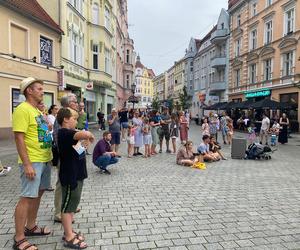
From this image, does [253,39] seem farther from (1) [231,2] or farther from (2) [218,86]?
(2) [218,86]

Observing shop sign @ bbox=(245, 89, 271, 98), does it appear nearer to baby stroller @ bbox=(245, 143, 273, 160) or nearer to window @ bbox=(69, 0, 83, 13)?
window @ bbox=(69, 0, 83, 13)

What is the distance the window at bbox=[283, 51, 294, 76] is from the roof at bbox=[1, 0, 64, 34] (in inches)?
670

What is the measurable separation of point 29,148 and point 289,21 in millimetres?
26009

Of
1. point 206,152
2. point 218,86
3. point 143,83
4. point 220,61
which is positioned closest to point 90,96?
point 206,152

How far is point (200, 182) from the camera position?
7.24 metres

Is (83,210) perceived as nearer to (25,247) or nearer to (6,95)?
(25,247)

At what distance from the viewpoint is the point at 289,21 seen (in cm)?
2483

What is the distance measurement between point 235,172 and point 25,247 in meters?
6.25

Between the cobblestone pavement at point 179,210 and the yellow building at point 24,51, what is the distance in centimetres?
699

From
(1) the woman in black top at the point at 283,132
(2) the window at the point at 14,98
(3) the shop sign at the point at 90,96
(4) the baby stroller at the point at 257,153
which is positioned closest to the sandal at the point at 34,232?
(4) the baby stroller at the point at 257,153

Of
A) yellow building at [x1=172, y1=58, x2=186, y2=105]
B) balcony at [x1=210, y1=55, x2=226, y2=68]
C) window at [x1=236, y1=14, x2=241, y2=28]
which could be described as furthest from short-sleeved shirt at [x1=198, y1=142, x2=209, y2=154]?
yellow building at [x1=172, y1=58, x2=186, y2=105]

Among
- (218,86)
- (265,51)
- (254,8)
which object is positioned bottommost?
(218,86)

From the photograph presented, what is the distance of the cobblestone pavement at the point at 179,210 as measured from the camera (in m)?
3.95

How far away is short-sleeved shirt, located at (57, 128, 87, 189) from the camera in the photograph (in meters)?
3.60
